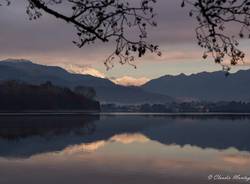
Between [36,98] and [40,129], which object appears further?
[36,98]

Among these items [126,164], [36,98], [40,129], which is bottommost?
[126,164]

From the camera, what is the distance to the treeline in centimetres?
16788

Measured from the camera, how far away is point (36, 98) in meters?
178

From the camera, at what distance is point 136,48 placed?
873 centimetres

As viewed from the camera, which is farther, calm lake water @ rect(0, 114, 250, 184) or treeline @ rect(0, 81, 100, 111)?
treeline @ rect(0, 81, 100, 111)

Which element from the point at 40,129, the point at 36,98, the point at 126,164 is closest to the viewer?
the point at 126,164

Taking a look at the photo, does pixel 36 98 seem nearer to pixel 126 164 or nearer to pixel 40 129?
pixel 40 129

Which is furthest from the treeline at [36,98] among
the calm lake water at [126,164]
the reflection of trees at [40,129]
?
the calm lake water at [126,164]

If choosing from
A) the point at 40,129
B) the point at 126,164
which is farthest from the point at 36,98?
the point at 126,164

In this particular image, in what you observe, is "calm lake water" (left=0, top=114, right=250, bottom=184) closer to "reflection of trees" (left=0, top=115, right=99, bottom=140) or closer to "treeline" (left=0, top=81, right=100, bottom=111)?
"reflection of trees" (left=0, top=115, right=99, bottom=140)

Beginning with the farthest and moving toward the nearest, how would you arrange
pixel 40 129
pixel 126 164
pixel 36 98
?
pixel 36 98
pixel 40 129
pixel 126 164

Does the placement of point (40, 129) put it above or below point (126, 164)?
above

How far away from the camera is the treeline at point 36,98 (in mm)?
167875

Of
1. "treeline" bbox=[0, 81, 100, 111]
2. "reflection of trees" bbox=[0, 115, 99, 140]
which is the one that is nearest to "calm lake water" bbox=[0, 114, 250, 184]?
"reflection of trees" bbox=[0, 115, 99, 140]
